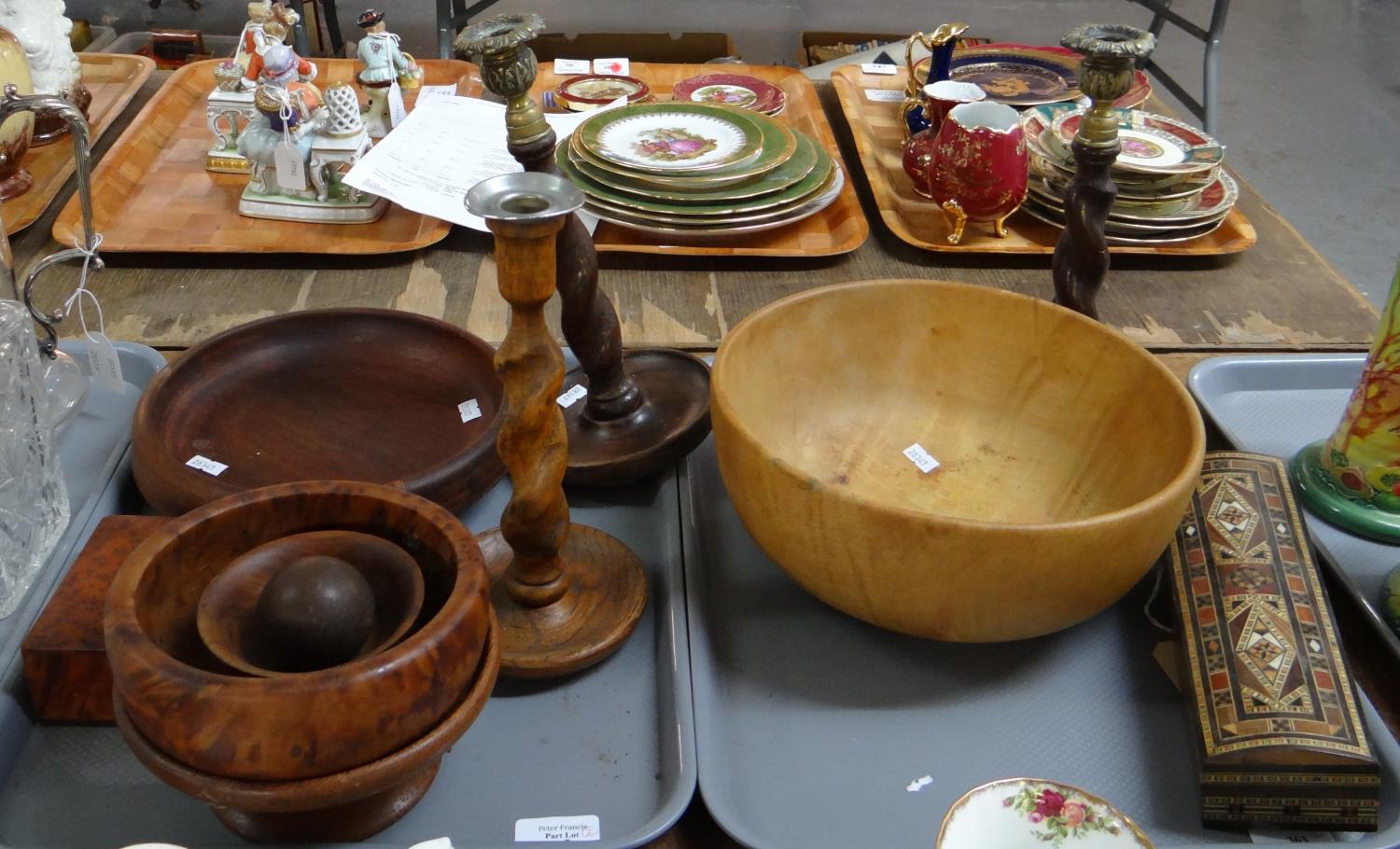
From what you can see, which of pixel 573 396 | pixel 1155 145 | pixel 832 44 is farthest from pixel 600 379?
pixel 832 44

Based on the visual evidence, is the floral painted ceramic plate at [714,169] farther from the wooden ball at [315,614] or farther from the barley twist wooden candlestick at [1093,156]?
the wooden ball at [315,614]

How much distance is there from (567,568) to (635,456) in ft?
0.31

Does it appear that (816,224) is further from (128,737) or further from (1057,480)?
(128,737)

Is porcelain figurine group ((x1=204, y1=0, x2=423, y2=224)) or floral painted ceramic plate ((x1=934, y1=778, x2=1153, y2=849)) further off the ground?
porcelain figurine group ((x1=204, y1=0, x2=423, y2=224))

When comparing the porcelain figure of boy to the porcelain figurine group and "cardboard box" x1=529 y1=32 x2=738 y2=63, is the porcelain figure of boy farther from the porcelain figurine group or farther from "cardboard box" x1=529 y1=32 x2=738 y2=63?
"cardboard box" x1=529 y1=32 x2=738 y2=63

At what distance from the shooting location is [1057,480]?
2.15 ft

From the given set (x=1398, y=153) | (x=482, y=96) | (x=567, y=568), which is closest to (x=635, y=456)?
(x=567, y=568)

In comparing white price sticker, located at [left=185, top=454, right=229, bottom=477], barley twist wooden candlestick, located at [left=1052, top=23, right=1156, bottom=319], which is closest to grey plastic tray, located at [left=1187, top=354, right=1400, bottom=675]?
barley twist wooden candlestick, located at [left=1052, top=23, right=1156, bottom=319]

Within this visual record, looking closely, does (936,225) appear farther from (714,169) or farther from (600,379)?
(600,379)

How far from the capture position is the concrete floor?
87.0 inches

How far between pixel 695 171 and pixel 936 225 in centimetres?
24

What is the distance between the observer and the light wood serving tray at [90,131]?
91 cm

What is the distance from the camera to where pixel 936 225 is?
3.19 feet

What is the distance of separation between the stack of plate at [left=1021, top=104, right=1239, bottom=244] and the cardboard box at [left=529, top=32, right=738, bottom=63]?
105 centimetres
